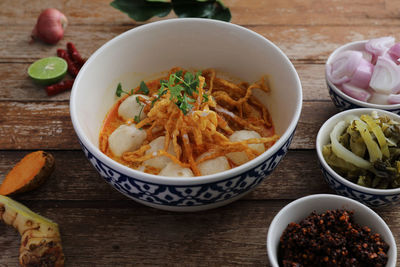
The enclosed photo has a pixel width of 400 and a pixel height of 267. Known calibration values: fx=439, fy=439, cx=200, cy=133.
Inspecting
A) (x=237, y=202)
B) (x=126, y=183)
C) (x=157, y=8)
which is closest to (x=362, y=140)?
(x=237, y=202)

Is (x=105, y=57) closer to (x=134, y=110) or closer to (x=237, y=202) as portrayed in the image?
(x=134, y=110)

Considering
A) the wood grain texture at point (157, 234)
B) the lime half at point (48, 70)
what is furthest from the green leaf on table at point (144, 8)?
the wood grain texture at point (157, 234)

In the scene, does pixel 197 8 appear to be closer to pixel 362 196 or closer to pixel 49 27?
pixel 49 27

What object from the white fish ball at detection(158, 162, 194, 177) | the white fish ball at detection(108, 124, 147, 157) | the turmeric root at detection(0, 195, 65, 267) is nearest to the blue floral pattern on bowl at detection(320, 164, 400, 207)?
the white fish ball at detection(158, 162, 194, 177)

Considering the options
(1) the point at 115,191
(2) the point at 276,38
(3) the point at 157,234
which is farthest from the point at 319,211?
(2) the point at 276,38

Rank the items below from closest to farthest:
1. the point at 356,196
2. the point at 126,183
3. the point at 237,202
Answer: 1. the point at 126,183
2. the point at 356,196
3. the point at 237,202

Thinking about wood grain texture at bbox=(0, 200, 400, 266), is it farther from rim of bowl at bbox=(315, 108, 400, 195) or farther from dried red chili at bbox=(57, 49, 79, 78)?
dried red chili at bbox=(57, 49, 79, 78)
